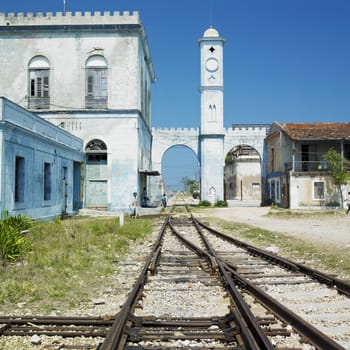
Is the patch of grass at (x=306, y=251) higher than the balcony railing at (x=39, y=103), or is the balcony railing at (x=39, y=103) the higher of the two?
the balcony railing at (x=39, y=103)

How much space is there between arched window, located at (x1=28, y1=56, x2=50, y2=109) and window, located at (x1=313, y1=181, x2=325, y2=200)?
21.0 meters

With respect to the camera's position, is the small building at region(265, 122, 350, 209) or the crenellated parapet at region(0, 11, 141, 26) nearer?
the crenellated parapet at region(0, 11, 141, 26)

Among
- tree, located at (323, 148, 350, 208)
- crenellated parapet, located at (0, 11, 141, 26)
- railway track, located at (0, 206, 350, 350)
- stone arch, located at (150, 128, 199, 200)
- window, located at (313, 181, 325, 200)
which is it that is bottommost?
railway track, located at (0, 206, 350, 350)

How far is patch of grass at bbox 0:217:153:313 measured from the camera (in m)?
6.23

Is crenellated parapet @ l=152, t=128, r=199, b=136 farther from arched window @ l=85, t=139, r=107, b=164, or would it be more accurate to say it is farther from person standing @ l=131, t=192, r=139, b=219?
person standing @ l=131, t=192, r=139, b=219

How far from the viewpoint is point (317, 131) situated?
35.2 meters

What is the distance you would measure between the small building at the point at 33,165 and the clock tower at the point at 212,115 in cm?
1688

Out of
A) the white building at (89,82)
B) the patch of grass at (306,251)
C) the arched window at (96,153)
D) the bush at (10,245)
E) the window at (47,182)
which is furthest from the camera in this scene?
the arched window at (96,153)

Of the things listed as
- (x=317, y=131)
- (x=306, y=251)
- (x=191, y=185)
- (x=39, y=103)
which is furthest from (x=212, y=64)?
(x=191, y=185)

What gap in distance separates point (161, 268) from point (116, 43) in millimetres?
22289

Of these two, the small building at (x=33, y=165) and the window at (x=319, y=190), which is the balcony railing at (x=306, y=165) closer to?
the window at (x=319, y=190)

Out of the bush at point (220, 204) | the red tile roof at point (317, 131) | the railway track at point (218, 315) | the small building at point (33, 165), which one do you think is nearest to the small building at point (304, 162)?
the red tile roof at point (317, 131)

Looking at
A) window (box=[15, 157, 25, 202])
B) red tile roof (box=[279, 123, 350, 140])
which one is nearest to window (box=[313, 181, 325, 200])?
red tile roof (box=[279, 123, 350, 140])

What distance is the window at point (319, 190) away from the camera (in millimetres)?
33125
